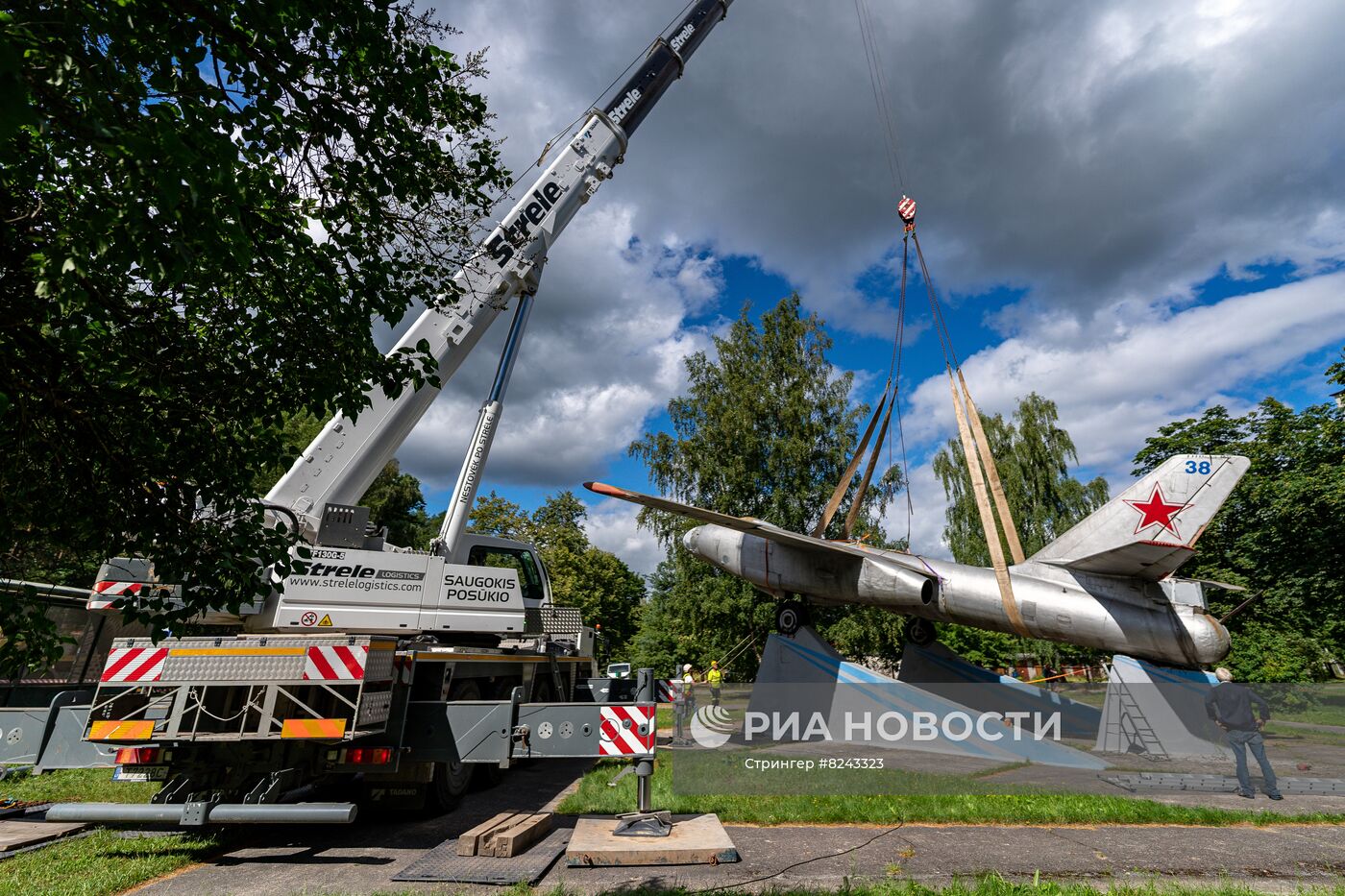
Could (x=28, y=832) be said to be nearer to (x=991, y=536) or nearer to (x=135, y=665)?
(x=135, y=665)

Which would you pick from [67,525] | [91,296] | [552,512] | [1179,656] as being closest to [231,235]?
[91,296]

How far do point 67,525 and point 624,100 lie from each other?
10.3m

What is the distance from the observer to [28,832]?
5754 millimetres

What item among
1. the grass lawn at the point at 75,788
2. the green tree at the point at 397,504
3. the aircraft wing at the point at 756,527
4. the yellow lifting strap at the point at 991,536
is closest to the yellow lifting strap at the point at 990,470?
the yellow lifting strap at the point at 991,536

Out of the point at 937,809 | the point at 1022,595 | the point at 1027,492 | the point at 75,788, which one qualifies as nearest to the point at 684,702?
the point at 1022,595

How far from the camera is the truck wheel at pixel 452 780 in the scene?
6527 millimetres

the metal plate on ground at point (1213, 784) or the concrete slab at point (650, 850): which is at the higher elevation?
the metal plate on ground at point (1213, 784)

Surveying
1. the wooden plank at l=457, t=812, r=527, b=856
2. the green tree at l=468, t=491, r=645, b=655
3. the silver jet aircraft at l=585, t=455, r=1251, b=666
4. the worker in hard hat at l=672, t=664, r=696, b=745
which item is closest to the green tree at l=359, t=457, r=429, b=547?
the green tree at l=468, t=491, r=645, b=655

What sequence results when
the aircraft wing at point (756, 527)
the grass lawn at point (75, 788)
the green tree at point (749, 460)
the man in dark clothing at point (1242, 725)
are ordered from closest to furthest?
the grass lawn at point (75, 788)
the man in dark clothing at point (1242, 725)
the aircraft wing at point (756, 527)
the green tree at point (749, 460)

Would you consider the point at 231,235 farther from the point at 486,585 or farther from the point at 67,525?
the point at 486,585

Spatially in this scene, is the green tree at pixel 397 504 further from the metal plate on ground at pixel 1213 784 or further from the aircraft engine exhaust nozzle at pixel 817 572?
the metal plate on ground at pixel 1213 784

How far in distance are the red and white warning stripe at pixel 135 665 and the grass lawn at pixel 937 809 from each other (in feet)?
13.2

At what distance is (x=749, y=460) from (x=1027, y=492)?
12.3 meters

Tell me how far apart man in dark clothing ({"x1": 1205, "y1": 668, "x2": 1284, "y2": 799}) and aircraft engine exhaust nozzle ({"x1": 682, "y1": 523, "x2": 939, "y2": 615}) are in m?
4.06
